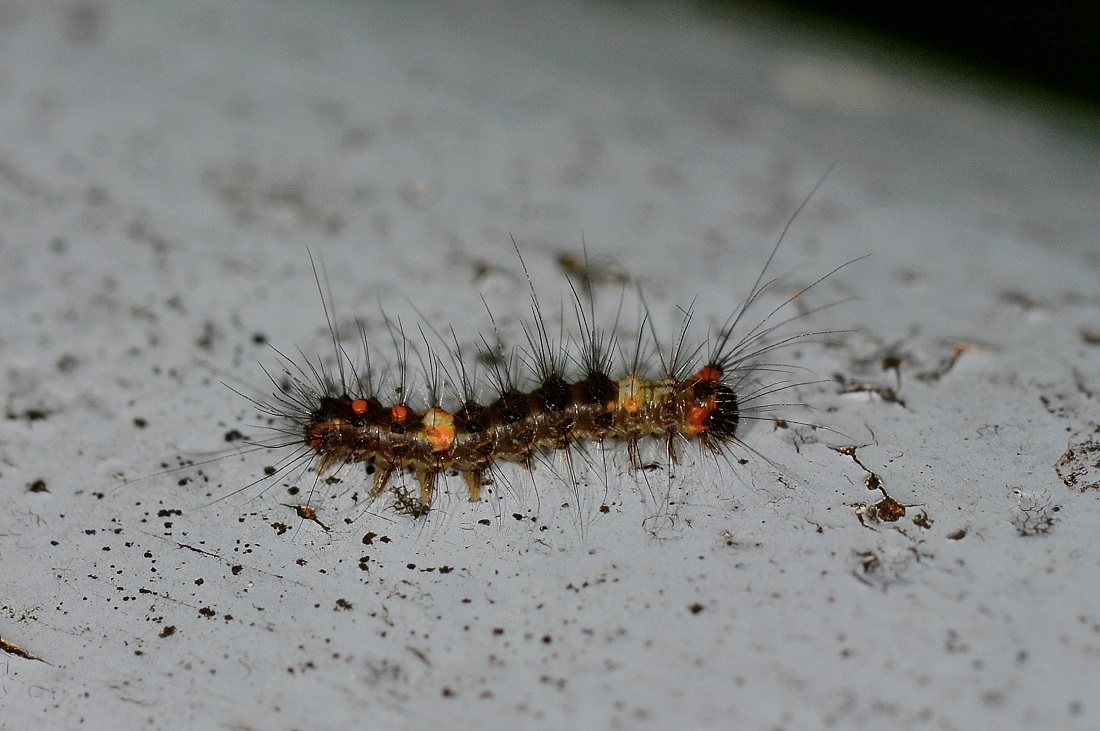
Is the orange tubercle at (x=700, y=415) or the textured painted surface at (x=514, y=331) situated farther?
the orange tubercle at (x=700, y=415)

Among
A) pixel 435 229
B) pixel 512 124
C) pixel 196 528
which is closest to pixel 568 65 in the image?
pixel 512 124

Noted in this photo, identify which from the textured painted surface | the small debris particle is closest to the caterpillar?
the textured painted surface

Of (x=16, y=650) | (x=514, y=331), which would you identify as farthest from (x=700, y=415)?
→ (x=16, y=650)

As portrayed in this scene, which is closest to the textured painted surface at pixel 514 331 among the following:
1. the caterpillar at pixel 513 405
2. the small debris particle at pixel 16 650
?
the small debris particle at pixel 16 650

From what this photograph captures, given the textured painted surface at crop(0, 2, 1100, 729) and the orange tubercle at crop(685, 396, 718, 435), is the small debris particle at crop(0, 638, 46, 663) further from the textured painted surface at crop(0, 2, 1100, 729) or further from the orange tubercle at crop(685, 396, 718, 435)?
the orange tubercle at crop(685, 396, 718, 435)

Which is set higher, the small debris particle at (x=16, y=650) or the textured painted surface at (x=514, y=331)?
the textured painted surface at (x=514, y=331)

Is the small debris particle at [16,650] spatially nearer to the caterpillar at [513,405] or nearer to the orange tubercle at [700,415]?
the caterpillar at [513,405]

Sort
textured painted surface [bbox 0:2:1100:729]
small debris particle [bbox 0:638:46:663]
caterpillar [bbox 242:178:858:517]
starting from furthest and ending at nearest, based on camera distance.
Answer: caterpillar [bbox 242:178:858:517] < small debris particle [bbox 0:638:46:663] < textured painted surface [bbox 0:2:1100:729]

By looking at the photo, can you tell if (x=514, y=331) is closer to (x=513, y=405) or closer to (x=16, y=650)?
(x=513, y=405)

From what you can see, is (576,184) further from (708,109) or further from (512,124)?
(708,109)
